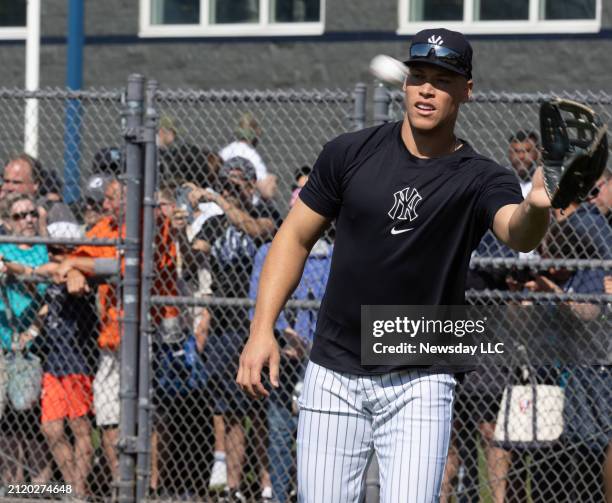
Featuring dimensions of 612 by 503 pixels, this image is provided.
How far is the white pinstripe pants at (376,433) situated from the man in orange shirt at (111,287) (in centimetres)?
306

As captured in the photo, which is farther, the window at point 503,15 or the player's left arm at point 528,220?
the window at point 503,15

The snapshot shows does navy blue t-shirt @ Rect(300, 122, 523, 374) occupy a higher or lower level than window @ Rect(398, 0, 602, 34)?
lower

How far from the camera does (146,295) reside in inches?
278

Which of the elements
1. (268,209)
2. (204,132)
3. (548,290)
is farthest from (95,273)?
(204,132)

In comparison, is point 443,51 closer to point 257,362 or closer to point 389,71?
point 257,362

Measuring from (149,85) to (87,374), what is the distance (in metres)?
1.79

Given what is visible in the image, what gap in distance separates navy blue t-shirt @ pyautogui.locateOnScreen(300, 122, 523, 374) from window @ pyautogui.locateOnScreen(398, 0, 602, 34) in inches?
321

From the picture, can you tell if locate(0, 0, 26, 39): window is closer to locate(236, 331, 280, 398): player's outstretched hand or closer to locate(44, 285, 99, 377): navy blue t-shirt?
locate(44, 285, 99, 377): navy blue t-shirt

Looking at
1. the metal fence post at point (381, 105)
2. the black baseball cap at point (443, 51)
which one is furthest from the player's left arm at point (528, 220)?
the metal fence post at point (381, 105)

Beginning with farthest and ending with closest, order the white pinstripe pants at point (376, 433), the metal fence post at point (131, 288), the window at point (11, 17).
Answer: the window at point (11, 17)
the metal fence post at point (131, 288)
the white pinstripe pants at point (376, 433)

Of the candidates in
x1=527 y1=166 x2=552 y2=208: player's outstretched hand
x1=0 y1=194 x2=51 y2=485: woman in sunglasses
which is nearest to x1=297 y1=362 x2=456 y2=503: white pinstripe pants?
x1=527 y1=166 x2=552 y2=208: player's outstretched hand

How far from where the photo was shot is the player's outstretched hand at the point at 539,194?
346 centimetres

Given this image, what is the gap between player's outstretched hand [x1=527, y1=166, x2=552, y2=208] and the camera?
136 inches

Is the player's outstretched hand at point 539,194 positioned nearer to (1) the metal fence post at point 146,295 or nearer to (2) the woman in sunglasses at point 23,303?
(1) the metal fence post at point 146,295
